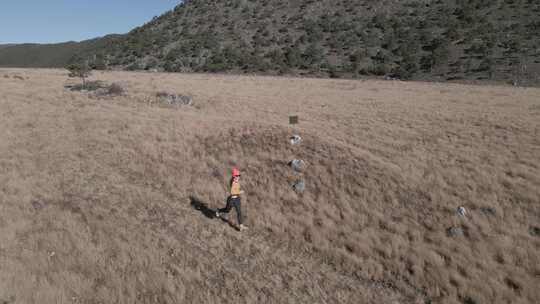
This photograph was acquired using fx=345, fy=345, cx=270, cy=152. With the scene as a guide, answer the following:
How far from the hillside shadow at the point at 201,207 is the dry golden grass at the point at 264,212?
107 millimetres

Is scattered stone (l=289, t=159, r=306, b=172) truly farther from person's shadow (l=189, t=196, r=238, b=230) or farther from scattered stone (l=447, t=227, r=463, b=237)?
scattered stone (l=447, t=227, r=463, b=237)

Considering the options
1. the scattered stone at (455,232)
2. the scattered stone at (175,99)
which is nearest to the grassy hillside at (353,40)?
the scattered stone at (175,99)

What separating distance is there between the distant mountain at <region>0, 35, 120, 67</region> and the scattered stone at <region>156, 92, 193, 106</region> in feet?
347

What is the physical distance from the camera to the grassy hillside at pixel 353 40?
189ft

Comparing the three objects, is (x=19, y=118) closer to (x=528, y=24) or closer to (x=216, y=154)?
(x=216, y=154)

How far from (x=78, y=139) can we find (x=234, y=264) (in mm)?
12715

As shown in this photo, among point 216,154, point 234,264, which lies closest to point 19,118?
point 216,154

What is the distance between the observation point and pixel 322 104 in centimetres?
2944

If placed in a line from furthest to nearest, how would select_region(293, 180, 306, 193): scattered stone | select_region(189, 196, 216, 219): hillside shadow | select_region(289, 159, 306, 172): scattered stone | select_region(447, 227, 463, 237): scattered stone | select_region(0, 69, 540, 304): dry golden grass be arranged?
select_region(289, 159, 306, 172): scattered stone → select_region(293, 180, 306, 193): scattered stone → select_region(189, 196, 216, 219): hillside shadow → select_region(447, 227, 463, 237): scattered stone → select_region(0, 69, 540, 304): dry golden grass

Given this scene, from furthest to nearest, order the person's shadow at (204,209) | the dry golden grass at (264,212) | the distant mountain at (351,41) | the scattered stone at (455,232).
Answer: the distant mountain at (351,41) → the person's shadow at (204,209) → the scattered stone at (455,232) → the dry golden grass at (264,212)

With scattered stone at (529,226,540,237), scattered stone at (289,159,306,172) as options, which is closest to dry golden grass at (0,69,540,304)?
scattered stone at (529,226,540,237)

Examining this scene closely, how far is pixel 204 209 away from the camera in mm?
10602

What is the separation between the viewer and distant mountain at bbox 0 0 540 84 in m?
57.5

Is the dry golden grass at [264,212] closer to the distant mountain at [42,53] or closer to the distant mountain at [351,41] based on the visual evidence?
the distant mountain at [351,41]
